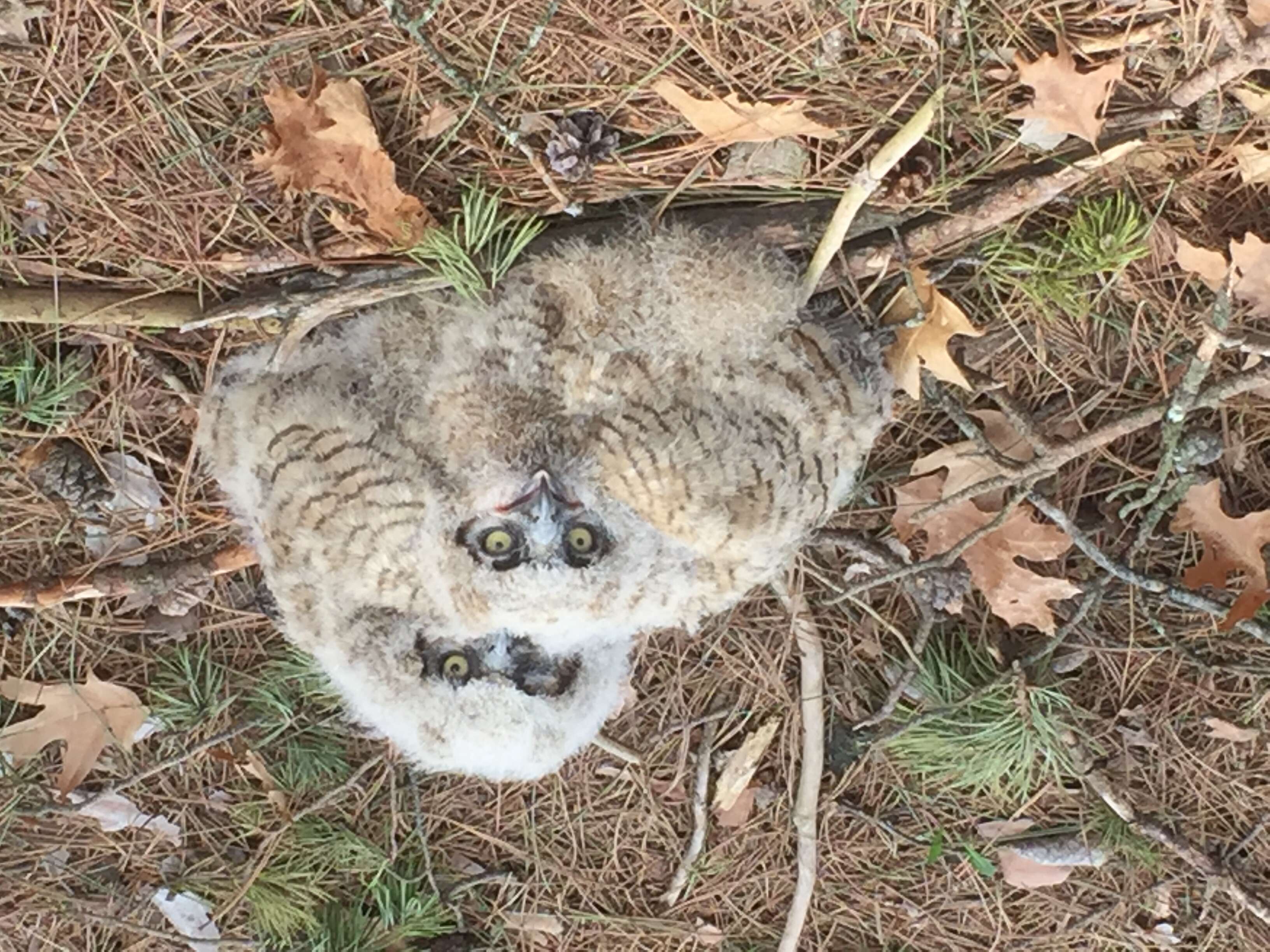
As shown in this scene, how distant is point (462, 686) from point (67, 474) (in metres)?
1.27

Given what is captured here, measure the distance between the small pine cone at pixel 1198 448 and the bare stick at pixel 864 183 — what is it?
1.13 m

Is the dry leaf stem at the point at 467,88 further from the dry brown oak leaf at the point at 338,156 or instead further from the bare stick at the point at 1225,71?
the bare stick at the point at 1225,71

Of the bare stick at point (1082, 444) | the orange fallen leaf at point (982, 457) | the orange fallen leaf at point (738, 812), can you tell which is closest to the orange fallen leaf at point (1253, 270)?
the bare stick at point (1082, 444)

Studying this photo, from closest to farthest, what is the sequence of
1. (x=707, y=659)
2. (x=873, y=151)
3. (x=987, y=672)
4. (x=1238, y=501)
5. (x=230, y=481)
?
(x=873, y=151) → (x=230, y=481) → (x=1238, y=501) → (x=987, y=672) → (x=707, y=659)

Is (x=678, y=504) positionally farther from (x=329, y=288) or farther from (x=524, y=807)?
(x=524, y=807)

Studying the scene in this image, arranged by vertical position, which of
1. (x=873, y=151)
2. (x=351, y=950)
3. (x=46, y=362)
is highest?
(x=873, y=151)

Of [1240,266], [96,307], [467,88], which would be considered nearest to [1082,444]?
[1240,266]

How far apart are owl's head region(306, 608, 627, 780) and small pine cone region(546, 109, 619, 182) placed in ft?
3.87

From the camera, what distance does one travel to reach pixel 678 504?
8.45 feet

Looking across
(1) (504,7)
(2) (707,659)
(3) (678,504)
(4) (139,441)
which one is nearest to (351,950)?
(2) (707,659)

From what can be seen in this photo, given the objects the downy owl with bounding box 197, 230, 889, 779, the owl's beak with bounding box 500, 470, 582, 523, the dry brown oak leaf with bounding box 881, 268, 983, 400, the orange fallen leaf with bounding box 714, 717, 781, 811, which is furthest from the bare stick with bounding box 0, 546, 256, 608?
the dry brown oak leaf with bounding box 881, 268, 983, 400

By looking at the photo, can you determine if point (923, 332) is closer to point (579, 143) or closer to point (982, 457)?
point (982, 457)

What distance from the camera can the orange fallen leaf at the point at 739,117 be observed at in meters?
2.41

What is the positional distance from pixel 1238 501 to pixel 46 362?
10.7ft
